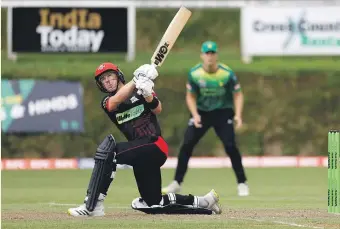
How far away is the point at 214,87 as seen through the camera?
15188mm

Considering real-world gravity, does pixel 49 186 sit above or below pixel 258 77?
below

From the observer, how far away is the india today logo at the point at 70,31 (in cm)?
2303

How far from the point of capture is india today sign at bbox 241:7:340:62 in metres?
23.6

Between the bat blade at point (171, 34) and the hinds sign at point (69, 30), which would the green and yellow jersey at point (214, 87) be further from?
the hinds sign at point (69, 30)

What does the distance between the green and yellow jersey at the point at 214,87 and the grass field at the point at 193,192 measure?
1.21m

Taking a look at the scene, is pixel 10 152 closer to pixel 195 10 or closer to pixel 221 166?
pixel 221 166

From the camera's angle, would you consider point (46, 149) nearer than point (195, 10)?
Yes

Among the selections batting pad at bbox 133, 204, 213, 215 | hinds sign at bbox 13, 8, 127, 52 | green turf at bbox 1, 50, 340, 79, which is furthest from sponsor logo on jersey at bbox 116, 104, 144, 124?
hinds sign at bbox 13, 8, 127, 52

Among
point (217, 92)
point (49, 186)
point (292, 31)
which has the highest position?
point (292, 31)

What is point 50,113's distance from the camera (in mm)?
21844

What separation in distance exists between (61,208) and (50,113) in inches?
377

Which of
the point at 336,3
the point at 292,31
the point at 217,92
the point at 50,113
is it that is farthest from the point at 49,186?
the point at 336,3

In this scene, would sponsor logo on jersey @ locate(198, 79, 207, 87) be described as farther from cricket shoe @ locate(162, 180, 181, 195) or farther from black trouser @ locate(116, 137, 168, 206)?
black trouser @ locate(116, 137, 168, 206)

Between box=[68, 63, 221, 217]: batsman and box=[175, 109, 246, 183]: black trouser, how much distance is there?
12.3 ft
